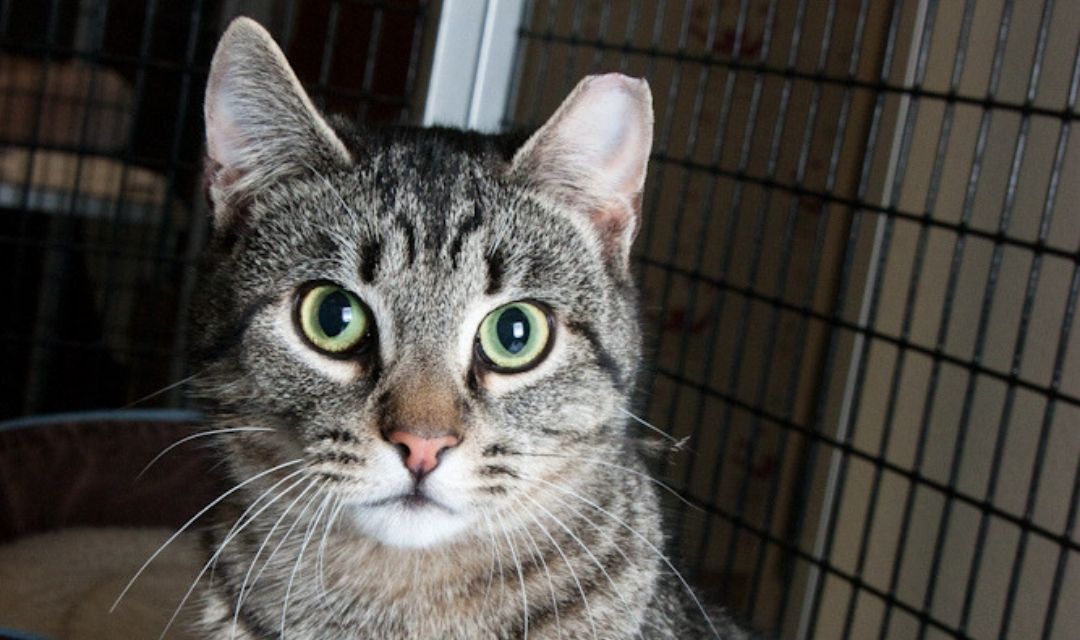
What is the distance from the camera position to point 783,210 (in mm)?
2137

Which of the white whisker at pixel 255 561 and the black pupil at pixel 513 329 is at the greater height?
the black pupil at pixel 513 329

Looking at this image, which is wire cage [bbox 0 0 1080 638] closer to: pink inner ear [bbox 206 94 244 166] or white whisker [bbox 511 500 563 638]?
white whisker [bbox 511 500 563 638]

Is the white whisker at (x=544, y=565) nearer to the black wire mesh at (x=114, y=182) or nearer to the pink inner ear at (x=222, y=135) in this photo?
the pink inner ear at (x=222, y=135)

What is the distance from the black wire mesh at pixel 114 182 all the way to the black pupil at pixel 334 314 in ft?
2.85

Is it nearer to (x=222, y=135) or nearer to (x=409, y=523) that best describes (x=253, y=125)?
(x=222, y=135)

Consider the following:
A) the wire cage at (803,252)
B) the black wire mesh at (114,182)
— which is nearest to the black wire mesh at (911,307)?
the wire cage at (803,252)

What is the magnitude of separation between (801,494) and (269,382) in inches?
24.5

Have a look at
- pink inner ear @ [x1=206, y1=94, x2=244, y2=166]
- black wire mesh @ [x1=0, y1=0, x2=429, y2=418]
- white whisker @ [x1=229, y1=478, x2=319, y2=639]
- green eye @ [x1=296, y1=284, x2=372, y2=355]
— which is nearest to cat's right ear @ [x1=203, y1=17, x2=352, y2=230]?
pink inner ear @ [x1=206, y1=94, x2=244, y2=166]

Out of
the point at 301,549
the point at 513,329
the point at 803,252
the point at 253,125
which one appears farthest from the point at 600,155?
the point at 803,252

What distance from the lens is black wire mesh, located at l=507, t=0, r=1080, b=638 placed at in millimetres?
1148

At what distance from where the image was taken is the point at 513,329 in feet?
3.13

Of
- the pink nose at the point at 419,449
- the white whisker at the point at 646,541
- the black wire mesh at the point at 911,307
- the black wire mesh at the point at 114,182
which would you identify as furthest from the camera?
the black wire mesh at the point at 114,182

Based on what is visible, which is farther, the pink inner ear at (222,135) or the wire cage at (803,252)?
the wire cage at (803,252)

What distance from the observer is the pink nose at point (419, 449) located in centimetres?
85
